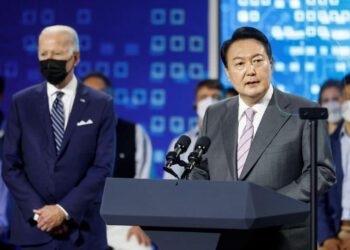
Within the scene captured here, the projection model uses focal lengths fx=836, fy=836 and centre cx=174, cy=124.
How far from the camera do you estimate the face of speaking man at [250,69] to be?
320cm

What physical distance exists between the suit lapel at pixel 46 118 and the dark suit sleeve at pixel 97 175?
216 mm

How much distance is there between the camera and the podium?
2.44 m

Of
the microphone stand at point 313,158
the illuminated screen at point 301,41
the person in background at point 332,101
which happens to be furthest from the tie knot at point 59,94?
the illuminated screen at point 301,41

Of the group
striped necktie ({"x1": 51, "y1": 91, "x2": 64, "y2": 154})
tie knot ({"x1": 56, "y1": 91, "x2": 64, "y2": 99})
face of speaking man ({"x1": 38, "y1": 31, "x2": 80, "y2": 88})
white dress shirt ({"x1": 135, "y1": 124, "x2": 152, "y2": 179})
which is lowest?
white dress shirt ({"x1": 135, "y1": 124, "x2": 152, "y2": 179})

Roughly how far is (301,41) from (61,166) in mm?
2653

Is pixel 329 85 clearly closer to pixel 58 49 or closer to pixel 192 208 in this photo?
pixel 58 49

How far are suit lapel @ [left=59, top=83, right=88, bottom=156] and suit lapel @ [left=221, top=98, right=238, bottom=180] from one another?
107 cm

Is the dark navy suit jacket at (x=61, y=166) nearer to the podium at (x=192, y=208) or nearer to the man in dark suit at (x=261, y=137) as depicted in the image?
the man in dark suit at (x=261, y=137)

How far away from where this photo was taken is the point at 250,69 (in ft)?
10.5

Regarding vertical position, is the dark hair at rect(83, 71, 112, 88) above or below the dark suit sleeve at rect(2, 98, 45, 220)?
above

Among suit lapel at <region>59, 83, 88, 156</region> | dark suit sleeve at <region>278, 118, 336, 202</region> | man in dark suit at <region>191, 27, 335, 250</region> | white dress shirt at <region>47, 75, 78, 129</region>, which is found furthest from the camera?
white dress shirt at <region>47, 75, 78, 129</region>

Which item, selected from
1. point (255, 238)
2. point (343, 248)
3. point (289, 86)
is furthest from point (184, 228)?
point (289, 86)

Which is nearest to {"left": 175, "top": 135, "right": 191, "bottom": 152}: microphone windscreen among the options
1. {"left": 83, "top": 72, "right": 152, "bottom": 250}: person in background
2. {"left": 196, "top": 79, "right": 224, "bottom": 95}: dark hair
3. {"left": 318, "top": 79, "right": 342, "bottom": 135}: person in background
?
{"left": 83, "top": 72, "right": 152, "bottom": 250}: person in background

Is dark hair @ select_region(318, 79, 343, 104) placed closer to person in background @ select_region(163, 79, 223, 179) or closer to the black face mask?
person in background @ select_region(163, 79, 223, 179)
